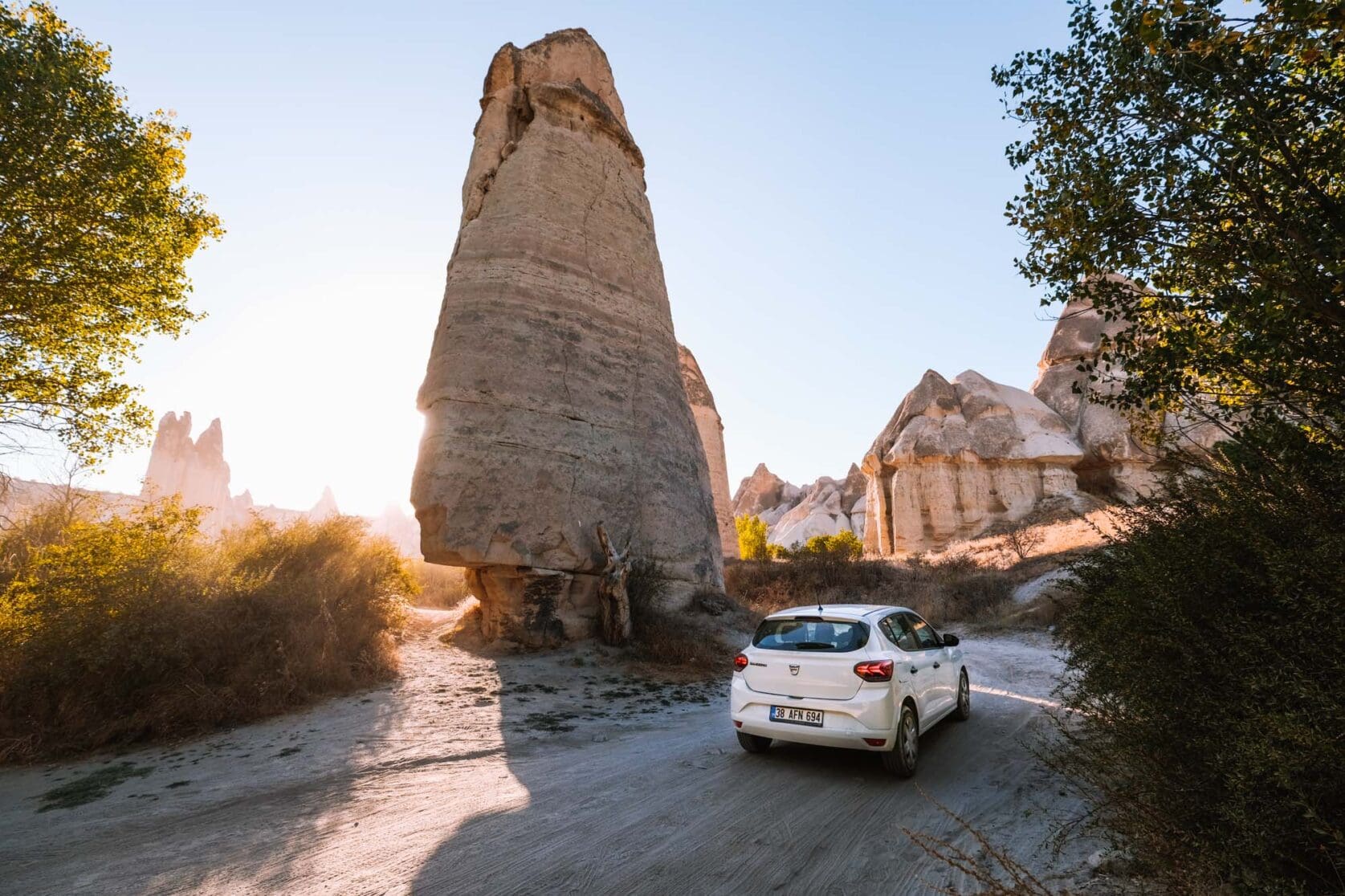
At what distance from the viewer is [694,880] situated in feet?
13.5

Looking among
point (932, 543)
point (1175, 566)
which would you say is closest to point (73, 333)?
point (1175, 566)

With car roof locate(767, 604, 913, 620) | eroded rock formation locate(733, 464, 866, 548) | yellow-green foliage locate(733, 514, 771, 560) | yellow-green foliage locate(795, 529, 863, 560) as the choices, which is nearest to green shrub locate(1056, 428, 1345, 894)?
car roof locate(767, 604, 913, 620)

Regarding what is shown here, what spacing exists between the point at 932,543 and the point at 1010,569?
583 inches

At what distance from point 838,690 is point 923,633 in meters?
2.21

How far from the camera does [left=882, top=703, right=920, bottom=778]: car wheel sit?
6.02 m

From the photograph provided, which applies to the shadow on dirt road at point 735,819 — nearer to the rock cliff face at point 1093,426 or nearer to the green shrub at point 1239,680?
the green shrub at point 1239,680

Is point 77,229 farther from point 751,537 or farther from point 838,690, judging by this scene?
point 751,537

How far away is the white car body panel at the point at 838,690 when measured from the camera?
19.3 ft

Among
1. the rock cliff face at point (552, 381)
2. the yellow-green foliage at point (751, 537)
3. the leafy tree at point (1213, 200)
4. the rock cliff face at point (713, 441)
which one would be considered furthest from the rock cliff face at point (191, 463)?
the leafy tree at point (1213, 200)

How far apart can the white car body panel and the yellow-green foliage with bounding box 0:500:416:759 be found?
656cm

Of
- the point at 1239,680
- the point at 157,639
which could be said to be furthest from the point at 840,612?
the point at 157,639

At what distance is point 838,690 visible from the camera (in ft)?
19.8

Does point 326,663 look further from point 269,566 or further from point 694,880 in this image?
point 694,880

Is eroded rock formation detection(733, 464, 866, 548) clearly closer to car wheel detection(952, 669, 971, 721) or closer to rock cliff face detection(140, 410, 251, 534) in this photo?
car wheel detection(952, 669, 971, 721)
